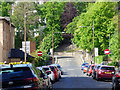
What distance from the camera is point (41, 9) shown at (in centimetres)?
9225

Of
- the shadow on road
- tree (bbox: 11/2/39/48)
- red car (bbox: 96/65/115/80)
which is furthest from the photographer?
tree (bbox: 11/2/39/48)

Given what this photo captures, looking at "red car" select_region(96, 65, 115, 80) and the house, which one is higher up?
the house

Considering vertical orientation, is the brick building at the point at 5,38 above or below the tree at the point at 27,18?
below

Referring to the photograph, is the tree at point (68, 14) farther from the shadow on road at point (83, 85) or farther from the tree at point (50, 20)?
the shadow on road at point (83, 85)

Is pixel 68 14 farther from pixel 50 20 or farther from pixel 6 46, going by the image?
pixel 6 46

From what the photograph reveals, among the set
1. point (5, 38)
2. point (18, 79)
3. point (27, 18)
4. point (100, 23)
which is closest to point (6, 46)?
point (5, 38)

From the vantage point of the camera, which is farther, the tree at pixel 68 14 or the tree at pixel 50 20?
the tree at pixel 68 14

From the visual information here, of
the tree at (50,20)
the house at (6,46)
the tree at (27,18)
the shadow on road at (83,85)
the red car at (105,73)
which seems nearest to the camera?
the shadow on road at (83,85)

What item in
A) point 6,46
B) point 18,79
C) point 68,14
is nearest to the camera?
point 18,79

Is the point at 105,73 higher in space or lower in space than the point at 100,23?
lower

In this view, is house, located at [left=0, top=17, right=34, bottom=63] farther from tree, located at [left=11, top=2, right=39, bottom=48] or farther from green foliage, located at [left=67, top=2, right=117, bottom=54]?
tree, located at [left=11, top=2, right=39, bottom=48]

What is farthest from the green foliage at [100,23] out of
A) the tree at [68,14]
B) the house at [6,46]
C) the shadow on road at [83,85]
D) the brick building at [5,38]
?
the tree at [68,14]

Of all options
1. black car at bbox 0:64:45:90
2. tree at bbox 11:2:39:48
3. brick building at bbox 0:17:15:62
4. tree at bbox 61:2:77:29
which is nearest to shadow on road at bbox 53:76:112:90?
black car at bbox 0:64:45:90

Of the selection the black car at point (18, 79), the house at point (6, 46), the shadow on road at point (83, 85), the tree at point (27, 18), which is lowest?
the shadow on road at point (83, 85)
